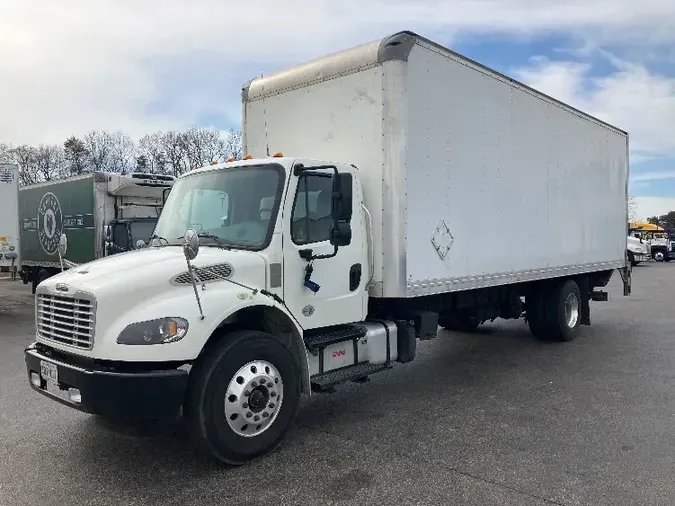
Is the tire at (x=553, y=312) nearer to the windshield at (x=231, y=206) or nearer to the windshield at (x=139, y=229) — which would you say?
the windshield at (x=231, y=206)

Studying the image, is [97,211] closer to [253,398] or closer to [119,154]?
[253,398]

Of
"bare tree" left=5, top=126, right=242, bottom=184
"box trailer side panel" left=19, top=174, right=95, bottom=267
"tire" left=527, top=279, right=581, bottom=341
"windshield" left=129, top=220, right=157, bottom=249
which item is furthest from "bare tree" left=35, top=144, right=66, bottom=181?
"tire" left=527, top=279, right=581, bottom=341

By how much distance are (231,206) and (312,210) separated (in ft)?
2.38

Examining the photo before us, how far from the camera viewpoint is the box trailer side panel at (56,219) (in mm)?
14469

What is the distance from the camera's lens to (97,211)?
557 inches

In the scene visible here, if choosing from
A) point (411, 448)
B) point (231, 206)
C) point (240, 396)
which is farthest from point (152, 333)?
point (411, 448)

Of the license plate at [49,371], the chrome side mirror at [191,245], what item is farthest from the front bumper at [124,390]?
the chrome side mirror at [191,245]

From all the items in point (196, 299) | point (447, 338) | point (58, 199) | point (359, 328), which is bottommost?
point (447, 338)

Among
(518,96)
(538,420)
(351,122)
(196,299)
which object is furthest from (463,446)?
(518,96)

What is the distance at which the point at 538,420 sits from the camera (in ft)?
18.9

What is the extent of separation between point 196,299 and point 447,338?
263 inches

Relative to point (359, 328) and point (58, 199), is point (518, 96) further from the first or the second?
point (58, 199)

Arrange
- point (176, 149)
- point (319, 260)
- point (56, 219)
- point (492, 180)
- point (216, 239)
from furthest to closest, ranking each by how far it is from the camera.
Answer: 1. point (176, 149)
2. point (56, 219)
3. point (492, 180)
4. point (319, 260)
5. point (216, 239)

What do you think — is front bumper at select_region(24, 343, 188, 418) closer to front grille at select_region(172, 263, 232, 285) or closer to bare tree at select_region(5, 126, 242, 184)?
front grille at select_region(172, 263, 232, 285)
